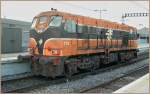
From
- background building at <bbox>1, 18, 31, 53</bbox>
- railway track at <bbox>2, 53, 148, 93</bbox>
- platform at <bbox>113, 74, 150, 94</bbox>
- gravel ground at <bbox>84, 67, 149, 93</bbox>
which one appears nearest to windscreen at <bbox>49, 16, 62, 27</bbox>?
railway track at <bbox>2, 53, 148, 93</bbox>

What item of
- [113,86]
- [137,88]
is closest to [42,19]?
[113,86]

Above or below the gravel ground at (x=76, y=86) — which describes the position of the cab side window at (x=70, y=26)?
above

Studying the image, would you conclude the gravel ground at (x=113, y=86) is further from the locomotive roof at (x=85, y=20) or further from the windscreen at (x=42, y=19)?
the windscreen at (x=42, y=19)

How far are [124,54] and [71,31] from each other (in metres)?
9.70

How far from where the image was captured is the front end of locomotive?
14422 mm

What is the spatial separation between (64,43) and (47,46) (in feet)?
2.74

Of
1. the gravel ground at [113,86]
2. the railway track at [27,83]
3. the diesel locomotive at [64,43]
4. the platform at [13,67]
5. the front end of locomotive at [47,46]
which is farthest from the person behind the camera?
the platform at [13,67]

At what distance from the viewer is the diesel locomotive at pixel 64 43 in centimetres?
1452

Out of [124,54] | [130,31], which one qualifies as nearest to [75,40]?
[124,54]

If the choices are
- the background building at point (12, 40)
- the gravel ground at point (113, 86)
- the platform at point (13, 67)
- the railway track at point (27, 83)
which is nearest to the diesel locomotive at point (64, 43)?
the railway track at point (27, 83)

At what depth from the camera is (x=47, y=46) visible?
1462 centimetres

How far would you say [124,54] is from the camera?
79.4 ft

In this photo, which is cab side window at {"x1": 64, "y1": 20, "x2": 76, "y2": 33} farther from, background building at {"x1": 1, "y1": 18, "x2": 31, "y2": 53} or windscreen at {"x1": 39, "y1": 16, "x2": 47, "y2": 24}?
background building at {"x1": 1, "y1": 18, "x2": 31, "y2": 53}

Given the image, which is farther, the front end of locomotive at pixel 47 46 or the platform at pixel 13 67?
the platform at pixel 13 67
